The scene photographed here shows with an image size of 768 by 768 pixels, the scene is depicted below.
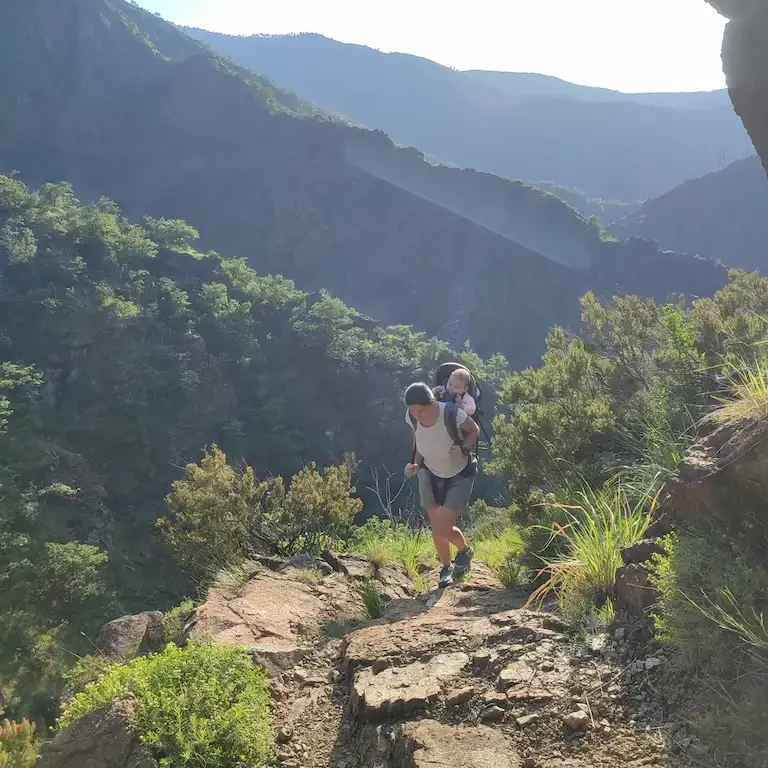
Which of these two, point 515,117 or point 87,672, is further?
point 515,117

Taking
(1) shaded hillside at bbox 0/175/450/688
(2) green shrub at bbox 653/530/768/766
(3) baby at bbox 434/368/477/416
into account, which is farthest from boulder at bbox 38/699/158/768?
(1) shaded hillside at bbox 0/175/450/688

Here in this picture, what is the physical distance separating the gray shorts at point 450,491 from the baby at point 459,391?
1.67 ft

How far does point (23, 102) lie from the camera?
74.7 metres

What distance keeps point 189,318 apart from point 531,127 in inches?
5346

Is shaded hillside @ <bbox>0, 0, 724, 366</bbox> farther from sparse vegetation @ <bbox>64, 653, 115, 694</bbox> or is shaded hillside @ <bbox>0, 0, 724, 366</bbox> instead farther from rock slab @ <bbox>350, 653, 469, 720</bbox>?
rock slab @ <bbox>350, 653, 469, 720</bbox>

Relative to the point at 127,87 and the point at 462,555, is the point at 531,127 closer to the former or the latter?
the point at 127,87

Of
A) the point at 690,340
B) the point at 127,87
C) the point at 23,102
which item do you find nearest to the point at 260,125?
the point at 127,87

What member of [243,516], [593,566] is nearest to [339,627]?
[593,566]

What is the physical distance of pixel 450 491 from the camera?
418 centimetres

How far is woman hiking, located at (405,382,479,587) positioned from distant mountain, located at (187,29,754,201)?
14330 centimetres

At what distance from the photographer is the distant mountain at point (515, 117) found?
139m

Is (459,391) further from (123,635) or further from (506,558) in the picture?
(123,635)

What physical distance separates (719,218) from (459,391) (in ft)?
321

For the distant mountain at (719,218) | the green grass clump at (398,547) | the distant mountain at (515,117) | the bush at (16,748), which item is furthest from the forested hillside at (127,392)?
the distant mountain at (515,117)
